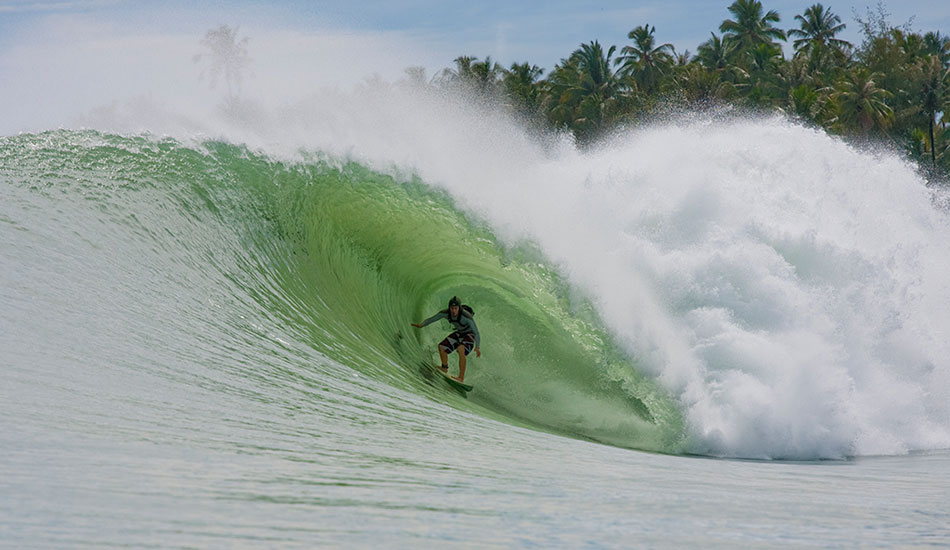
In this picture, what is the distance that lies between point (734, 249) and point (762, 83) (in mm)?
50933

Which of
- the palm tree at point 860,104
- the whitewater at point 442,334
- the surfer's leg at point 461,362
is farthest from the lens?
the palm tree at point 860,104

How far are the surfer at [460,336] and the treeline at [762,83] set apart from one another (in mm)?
37540

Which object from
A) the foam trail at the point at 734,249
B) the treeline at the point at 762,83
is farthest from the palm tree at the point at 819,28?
the foam trail at the point at 734,249

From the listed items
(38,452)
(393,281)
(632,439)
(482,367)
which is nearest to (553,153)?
(393,281)

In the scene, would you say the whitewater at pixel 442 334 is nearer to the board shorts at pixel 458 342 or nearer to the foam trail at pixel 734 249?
the foam trail at pixel 734 249

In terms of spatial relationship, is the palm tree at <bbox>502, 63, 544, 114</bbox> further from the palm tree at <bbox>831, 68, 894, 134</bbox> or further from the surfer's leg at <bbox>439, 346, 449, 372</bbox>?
the surfer's leg at <bbox>439, 346, 449, 372</bbox>

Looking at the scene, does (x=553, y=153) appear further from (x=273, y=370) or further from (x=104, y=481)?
(x=104, y=481)

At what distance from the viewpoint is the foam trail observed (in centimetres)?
965

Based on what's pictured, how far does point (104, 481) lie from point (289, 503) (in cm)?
81

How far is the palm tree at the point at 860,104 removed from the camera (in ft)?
168

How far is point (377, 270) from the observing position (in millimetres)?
12328

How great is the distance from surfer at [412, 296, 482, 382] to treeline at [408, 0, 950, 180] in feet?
123

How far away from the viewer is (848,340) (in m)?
10.8

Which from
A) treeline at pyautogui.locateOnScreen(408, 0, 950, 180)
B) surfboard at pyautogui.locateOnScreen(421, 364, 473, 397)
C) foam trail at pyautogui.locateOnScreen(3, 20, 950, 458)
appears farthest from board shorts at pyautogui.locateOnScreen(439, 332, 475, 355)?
treeline at pyautogui.locateOnScreen(408, 0, 950, 180)
